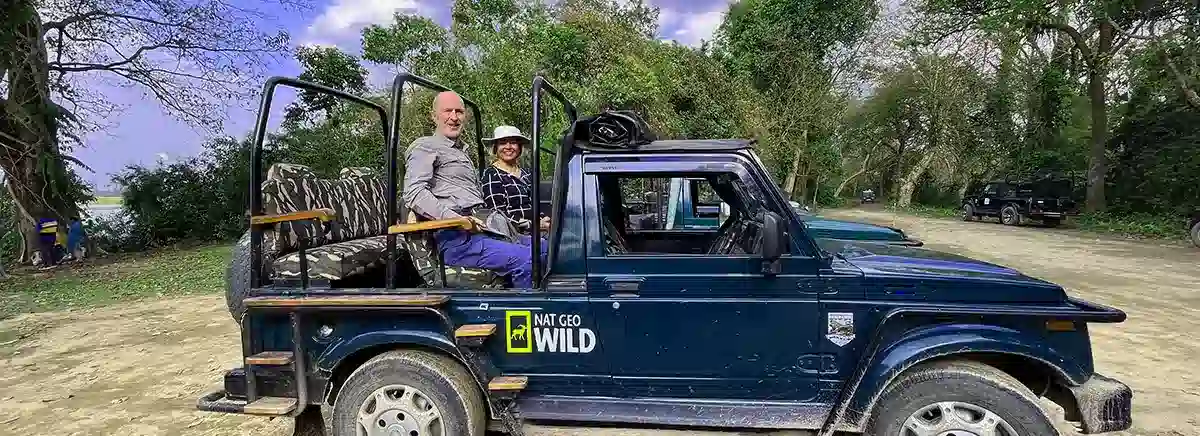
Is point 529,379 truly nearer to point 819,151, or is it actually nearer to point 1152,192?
Result: point 819,151

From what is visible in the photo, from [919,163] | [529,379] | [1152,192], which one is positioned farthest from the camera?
[919,163]

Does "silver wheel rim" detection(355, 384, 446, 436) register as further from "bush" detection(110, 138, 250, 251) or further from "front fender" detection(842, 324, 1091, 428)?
"bush" detection(110, 138, 250, 251)

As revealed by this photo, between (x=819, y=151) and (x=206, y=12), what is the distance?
70.0 feet

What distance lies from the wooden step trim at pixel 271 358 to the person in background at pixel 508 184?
1441mm

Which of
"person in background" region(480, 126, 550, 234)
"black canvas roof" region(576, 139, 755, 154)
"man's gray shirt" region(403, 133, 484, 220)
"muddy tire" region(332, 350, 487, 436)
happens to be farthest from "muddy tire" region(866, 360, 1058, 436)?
"man's gray shirt" region(403, 133, 484, 220)

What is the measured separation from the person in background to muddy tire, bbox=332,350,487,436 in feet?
3.74

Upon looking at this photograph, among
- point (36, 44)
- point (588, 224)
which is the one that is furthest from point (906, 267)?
point (36, 44)

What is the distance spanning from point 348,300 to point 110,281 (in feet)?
38.7

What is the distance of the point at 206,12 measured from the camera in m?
13.5

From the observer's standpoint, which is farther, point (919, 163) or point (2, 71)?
point (919, 163)

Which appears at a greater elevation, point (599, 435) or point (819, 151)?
point (819, 151)

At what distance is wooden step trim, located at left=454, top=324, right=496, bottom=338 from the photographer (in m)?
3.23

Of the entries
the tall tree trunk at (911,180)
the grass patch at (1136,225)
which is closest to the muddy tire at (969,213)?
the grass patch at (1136,225)

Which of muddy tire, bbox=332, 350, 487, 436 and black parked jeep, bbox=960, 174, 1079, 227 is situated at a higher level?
black parked jeep, bbox=960, 174, 1079, 227
